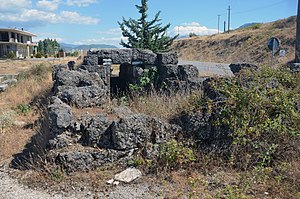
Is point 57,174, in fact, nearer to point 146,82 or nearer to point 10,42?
point 146,82

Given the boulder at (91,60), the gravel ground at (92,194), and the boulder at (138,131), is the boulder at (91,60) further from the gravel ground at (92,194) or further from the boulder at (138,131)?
the gravel ground at (92,194)

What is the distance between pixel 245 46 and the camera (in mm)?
35188

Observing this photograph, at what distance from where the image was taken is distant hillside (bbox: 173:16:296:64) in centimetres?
3006

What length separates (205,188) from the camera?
4.30 metres

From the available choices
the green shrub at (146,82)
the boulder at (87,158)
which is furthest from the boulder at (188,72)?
the boulder at (87,158)

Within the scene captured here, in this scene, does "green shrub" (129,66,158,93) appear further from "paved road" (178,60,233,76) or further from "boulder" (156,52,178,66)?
"paved road" (178,60,233,76)

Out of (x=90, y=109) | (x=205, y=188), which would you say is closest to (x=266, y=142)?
(x=205, y=188)

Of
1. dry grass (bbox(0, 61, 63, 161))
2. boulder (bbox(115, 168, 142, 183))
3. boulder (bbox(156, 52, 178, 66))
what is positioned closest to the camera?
boulder (bbox(115, 168, 142, 183))

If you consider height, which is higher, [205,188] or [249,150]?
[249,150]

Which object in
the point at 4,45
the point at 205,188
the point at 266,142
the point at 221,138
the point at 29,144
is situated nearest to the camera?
the point at 205,188

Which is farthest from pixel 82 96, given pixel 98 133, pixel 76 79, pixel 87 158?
pixel 87 158

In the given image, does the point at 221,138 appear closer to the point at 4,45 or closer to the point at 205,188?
the point at 205,188

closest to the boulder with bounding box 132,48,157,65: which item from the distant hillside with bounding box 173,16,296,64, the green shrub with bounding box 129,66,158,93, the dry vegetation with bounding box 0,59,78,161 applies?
the green shrub with bounding box 129,66,158,93

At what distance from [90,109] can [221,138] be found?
Answer: 9.64 ft
